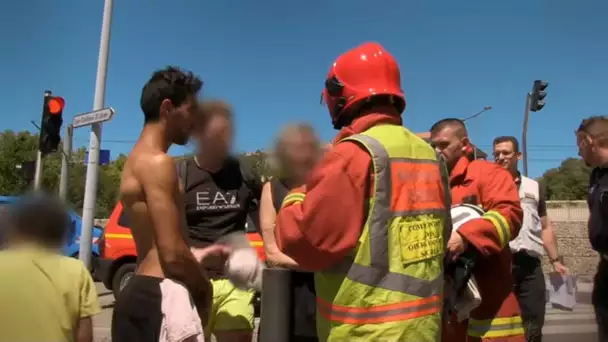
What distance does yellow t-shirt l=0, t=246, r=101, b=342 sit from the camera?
2.29m

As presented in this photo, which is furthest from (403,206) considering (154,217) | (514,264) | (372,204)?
(514,264)

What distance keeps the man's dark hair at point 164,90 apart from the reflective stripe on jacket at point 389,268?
975 millimetres

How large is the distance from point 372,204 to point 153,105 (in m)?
1.28

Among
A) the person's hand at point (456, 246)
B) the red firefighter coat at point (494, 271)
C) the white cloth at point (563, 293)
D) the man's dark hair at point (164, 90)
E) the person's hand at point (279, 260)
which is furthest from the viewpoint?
the white cloth at point (563, 293)

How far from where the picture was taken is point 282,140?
2.66 m

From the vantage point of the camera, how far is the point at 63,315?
2.37 meters

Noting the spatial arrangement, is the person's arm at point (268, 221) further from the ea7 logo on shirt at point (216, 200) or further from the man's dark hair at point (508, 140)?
the man's dark hair at point (508, 140)

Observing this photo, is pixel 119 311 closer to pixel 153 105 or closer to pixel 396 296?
pixel 153 105

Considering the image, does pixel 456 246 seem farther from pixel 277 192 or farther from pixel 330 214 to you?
pixel 277 192

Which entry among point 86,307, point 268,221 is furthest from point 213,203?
point 86,307

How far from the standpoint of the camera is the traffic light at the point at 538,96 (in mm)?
15922

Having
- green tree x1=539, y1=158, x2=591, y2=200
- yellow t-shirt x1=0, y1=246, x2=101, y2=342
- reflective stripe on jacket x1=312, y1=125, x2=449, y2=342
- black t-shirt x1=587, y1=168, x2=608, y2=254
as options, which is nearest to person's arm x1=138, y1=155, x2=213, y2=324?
yellow t-shirt x1=0, y1=246, x2=101, y2=342

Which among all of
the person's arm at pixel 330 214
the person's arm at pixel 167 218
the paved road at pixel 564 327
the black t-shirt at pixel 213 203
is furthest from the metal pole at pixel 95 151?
the person's arm at pixel 330 214

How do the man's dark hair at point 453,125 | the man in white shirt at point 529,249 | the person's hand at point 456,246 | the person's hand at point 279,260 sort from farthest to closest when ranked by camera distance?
A: the man in white shirt at point 529,249, the man's dark hair at point 453,125, the person's hand at point 279,260, the person's hand at point 456,246
